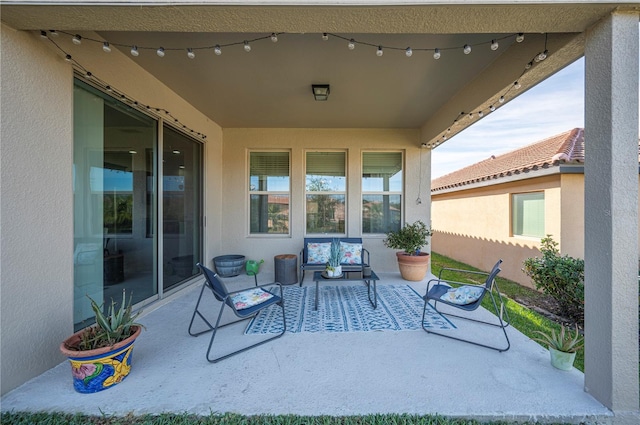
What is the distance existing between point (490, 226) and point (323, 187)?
15.1 ft

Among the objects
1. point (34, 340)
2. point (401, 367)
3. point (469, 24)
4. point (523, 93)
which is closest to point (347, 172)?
point (523, 93)

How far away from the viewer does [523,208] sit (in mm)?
5543

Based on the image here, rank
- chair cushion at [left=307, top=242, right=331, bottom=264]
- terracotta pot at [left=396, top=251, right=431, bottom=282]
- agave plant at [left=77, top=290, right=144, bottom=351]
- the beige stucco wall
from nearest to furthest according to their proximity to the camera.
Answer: agave plant at [left=77, top=290, right=144, bottom=351] → chair cushion at [left=307, top=242, right=331, bottom=264] → terracotta pot at [left=396, top=251, right=431, bottom=282] → the beige stucco wall

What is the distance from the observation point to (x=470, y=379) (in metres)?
1.94

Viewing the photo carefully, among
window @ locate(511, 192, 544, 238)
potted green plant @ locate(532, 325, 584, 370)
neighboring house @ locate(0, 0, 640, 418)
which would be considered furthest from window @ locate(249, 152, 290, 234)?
window @ locate(511, 192, 544, 238)

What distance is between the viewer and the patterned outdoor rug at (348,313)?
2807mm

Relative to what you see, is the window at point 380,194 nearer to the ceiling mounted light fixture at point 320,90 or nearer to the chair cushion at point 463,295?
the ceiling mounted light fixture at point 320,90

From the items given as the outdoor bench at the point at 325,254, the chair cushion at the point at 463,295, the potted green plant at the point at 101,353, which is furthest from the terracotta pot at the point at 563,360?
the potted green plant at the point at 101,353

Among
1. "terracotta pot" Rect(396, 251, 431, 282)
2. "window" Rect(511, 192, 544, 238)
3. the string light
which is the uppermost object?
the string light

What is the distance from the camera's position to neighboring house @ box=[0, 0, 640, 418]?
1.72m

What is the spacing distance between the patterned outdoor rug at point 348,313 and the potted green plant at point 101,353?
Result: 43.3 inches

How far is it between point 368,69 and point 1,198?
3583 millimetres

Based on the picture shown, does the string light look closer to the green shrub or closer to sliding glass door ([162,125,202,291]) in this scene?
the green shrub

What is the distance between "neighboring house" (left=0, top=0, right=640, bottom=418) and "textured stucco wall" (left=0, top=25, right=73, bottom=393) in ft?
0.04
